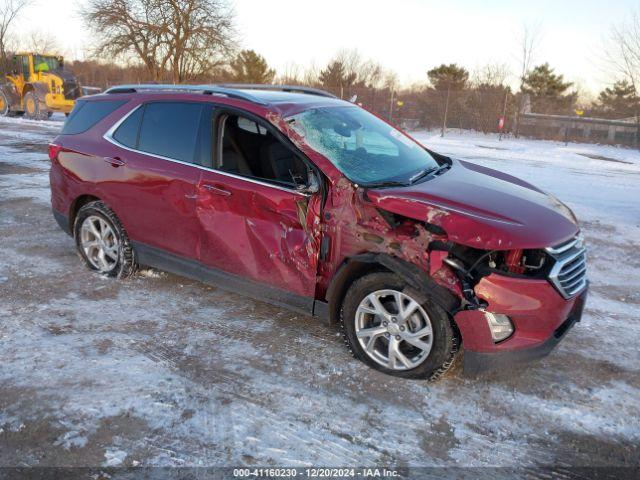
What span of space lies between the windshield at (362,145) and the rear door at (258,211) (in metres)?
0.24

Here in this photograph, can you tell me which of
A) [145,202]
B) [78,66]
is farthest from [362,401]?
[78,66]

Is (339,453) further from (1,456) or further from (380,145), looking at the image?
(380,145)

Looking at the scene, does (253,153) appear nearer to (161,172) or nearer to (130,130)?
(161,172)

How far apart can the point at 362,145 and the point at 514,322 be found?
1731mm

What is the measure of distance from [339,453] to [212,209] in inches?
77.4

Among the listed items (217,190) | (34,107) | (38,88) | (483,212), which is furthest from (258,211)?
(34,107)

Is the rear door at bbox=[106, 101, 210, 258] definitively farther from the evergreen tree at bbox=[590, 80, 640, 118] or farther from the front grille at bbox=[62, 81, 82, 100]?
the evergreen tree at bbox=[590, 80, 640, 118]

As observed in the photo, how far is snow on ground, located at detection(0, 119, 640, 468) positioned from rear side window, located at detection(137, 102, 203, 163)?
1.24 m

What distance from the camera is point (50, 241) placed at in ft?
18.5

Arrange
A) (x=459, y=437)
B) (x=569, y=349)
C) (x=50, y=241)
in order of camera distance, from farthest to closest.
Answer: (x=50, y=241) → (x=569, y=349) → (x=459, y=437)

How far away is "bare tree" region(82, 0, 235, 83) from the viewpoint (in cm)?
2753

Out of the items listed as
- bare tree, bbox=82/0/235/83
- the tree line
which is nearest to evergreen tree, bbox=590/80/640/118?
the tree line

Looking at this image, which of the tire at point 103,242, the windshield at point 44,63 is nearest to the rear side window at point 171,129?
the tire at point 103,242

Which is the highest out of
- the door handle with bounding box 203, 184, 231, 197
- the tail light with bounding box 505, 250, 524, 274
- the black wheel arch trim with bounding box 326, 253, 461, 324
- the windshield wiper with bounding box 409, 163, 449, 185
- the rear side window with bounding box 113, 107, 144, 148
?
the rear side window with bounding box 113, 107, 144, 148
